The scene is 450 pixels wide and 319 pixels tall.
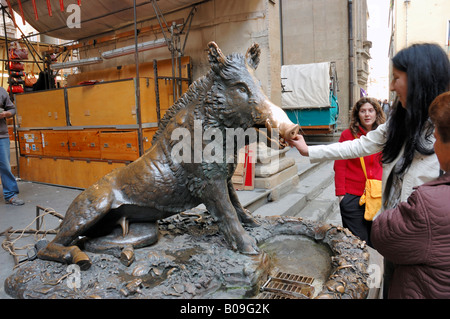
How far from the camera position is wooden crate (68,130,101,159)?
17.0 feet

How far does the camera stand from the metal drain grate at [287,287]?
152 centimetres

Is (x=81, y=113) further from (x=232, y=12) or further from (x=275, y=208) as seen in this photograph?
(x=275, y=208)

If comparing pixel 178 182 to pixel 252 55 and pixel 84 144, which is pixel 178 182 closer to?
pixel 252 55

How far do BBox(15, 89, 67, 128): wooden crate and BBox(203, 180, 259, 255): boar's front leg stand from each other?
15.2ft

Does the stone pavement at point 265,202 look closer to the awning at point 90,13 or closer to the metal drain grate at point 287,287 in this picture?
the metal drain grate at point 287,287

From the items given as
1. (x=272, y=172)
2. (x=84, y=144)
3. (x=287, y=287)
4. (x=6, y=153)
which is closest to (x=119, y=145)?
(x=84, y=144)

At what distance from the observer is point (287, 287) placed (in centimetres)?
160

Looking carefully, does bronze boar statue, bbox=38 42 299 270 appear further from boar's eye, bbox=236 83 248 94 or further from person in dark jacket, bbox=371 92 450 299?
person in dark jacket, bbox=371 92 450 299

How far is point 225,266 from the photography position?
167cm

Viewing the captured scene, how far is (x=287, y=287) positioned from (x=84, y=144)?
182 inches

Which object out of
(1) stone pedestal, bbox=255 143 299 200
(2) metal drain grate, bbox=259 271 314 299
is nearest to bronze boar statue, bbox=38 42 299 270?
(2) metal drain grate, bbox=259 271 314 299

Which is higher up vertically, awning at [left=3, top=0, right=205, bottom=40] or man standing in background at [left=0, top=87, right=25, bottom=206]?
awning at [left=3, top=0, right=205, bottom=40]

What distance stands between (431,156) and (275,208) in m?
2.58
